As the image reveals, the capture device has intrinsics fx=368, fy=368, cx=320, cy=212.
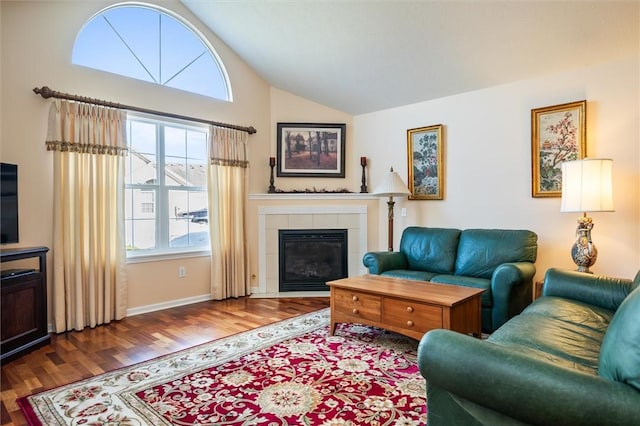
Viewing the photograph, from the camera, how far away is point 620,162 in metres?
3.32

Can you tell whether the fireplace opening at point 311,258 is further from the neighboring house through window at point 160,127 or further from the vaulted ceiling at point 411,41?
the vaulted ceiling at point 411,41

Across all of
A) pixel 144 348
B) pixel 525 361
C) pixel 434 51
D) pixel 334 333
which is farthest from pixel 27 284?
pixel 434 51

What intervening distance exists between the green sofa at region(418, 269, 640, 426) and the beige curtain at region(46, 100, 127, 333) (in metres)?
3.33

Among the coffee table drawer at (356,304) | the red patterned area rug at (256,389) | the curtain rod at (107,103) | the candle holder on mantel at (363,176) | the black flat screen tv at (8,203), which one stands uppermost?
the curtain rod at (107,103)

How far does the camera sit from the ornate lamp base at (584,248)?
3.13 m

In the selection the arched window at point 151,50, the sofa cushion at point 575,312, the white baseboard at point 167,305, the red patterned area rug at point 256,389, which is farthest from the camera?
the white baseboard at point 167,305

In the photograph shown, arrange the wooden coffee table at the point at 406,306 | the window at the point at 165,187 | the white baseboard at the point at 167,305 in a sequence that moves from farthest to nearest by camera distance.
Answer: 1. the window at the point at 165,187
2. the white baseboard at the point at 167,305
3. the wooden coffee table at the point at 406,306

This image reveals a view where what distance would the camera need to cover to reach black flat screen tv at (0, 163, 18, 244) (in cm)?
290

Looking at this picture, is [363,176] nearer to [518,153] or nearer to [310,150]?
[310,150]

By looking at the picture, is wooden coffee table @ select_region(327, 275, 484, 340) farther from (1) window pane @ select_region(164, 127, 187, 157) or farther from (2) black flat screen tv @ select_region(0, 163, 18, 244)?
(2) black flat screen tv @ select_region(0, 163, 18, 244)

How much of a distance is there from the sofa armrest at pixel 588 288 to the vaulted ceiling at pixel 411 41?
2.01 m

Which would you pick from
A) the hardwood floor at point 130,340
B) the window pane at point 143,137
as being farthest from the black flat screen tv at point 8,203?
the window pane at point 143,137

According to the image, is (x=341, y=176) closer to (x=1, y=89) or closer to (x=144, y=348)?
(x=144, y=348)

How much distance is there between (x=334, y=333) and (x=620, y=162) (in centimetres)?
299
